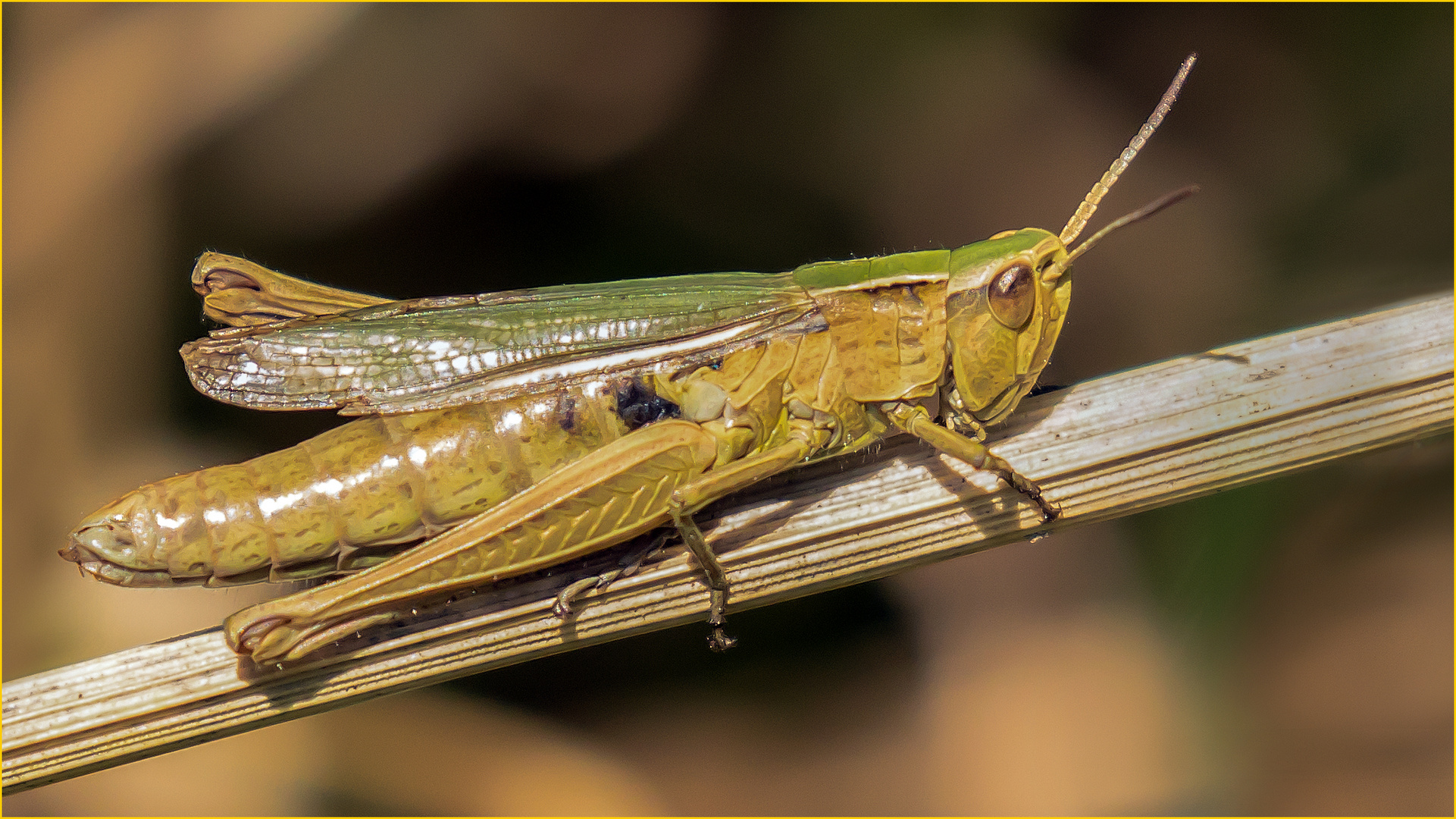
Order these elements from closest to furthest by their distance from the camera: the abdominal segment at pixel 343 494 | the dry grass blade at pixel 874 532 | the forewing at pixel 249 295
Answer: the dry grass blade at pixel 874 532, the abdominal segment at pixel 343 494, the forewing at pixel 249 295

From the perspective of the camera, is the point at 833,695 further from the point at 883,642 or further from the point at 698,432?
the point at 698,432

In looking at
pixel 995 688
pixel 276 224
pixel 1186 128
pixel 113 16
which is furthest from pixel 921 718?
pixel 113 16

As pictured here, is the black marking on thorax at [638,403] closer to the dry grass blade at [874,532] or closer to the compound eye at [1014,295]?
the dry grass blade at [874,532]

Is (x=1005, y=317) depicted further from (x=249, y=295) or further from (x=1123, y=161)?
(x=249, y=295)

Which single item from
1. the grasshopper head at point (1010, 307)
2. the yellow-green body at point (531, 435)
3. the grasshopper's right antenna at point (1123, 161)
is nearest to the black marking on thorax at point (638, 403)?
the yellow-green body at point (531, 435)

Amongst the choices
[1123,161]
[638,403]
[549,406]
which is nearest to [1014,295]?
[1123,161]

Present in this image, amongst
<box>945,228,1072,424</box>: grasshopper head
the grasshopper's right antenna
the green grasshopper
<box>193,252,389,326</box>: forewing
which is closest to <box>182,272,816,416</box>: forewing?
the green grasshopper
